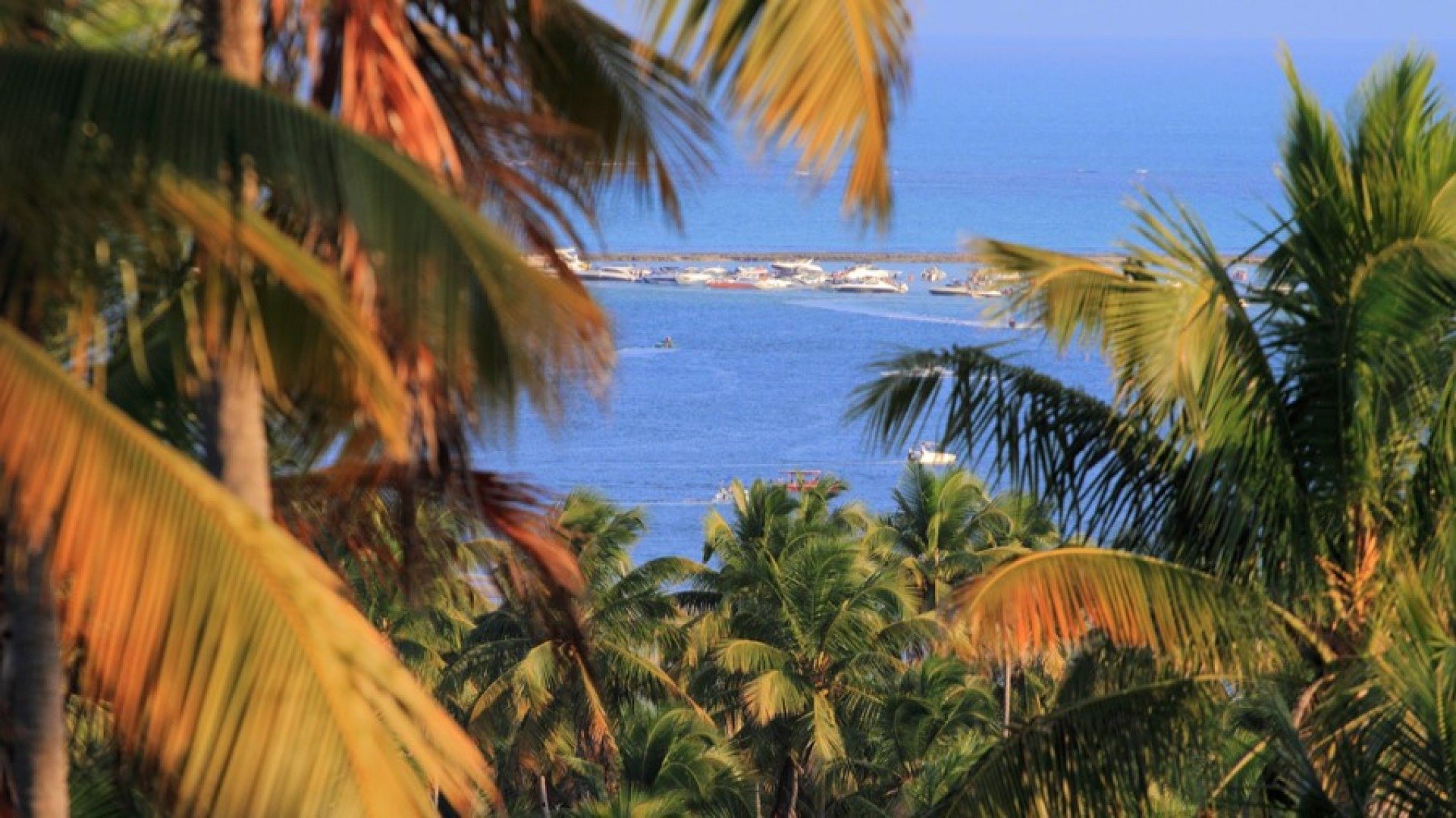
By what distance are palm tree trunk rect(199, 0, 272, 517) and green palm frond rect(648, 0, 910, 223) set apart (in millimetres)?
1334

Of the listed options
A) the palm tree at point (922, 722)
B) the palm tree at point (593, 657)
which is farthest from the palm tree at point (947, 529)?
the palm tree at point (593, 657)

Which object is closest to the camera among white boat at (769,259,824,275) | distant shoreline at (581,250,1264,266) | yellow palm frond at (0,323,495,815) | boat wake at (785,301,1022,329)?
yellow palm frond at (0,323,495,815)

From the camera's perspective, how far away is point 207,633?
11.5ft

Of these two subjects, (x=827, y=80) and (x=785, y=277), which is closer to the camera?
(x=827, y=80)

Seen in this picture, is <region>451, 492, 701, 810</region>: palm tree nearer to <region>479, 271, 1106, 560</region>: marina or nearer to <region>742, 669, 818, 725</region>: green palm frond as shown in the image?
<region>742, 669, 818, 725</region>: green palm frond

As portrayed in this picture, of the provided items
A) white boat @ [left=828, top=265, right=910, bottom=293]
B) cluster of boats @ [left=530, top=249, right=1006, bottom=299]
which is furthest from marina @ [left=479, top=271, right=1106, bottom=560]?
white boat @ [left=828, top=265, right=910, bottom=293]

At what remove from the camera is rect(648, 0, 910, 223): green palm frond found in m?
5.17

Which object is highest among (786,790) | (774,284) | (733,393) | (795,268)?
(795,268)

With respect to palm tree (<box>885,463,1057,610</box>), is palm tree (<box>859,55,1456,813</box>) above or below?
above

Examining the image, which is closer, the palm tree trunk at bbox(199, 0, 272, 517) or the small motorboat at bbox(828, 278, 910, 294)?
the palm tree trunk at bbox(199, 0, 272, 517)

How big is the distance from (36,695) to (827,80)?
2485 millimetres

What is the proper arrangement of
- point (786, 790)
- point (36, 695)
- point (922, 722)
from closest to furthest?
point (36, 695) < point (922, 722) < point (786, 790)

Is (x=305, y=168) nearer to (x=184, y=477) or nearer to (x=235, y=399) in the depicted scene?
(x=184, y=477)

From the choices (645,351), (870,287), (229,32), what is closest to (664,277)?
(870,287)
